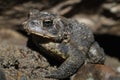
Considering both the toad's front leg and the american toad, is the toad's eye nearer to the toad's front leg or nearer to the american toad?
the american toad

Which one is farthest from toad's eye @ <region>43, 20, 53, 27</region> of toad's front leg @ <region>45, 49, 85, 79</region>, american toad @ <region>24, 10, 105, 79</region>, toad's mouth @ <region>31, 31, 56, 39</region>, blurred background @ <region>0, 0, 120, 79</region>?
blurred background @ <region>0, 0, 120, 79</region>

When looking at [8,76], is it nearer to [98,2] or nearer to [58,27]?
[58,27]

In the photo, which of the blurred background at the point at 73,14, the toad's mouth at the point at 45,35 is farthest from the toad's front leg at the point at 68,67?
the blurred background at the point at 73,14

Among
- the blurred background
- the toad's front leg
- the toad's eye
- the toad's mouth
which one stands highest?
the toad's eye

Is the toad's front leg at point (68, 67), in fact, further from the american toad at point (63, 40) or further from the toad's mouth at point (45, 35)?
the toad's mouth at point (45, 35)

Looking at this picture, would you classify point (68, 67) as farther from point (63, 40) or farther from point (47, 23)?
point (47, 23)

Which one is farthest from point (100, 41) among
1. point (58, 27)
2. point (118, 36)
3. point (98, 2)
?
point (58, 27)

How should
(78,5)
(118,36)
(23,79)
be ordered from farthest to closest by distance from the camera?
(118,36), (78,5), (23,79)
